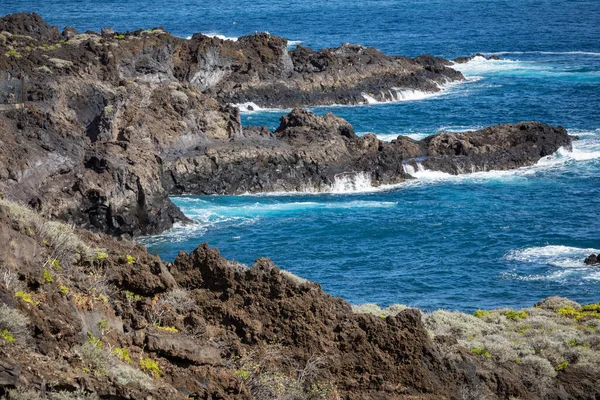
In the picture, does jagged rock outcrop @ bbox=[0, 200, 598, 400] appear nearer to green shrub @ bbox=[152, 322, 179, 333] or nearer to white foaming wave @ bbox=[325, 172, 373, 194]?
green shrub @ bbox=[152, 322, 179, 333]

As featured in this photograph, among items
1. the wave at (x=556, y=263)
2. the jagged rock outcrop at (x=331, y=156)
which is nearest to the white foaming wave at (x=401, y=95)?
the jagged rock outcrop at (x=331, y=156)

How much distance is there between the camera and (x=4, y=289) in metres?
13.2

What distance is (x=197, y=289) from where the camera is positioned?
1812 cm

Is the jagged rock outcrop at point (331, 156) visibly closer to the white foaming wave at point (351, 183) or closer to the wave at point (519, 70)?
the white foaming wave at point (351, 183)

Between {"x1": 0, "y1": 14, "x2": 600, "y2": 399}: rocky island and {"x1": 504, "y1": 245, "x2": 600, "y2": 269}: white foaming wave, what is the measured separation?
463 inches

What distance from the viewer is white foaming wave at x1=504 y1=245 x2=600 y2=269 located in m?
40.1

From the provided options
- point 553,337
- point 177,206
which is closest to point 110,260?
point 553,337

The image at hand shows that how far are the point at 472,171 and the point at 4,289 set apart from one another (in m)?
48.1

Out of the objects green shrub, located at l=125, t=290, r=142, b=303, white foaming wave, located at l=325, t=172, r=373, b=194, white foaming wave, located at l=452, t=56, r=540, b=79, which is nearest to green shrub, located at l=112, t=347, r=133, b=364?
green shrub, located at l=125, t=290, r=142, b=303

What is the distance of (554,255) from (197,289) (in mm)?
27122

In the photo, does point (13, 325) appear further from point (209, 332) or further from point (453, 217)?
point (453, 217)

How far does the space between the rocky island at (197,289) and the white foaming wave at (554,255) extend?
1175 cm

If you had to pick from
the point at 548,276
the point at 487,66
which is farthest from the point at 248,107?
the point at 548,276

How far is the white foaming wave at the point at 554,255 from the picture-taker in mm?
40094
